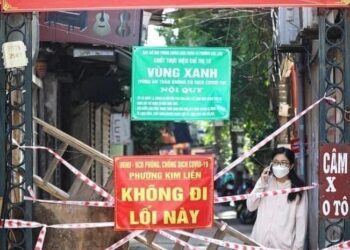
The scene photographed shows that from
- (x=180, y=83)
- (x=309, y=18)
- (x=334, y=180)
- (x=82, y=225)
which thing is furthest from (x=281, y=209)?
(x=309, y=18)

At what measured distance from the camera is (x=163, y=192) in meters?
6.27

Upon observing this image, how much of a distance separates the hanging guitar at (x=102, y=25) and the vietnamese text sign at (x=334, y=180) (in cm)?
631

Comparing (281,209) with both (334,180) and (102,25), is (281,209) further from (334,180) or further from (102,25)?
(102,25)

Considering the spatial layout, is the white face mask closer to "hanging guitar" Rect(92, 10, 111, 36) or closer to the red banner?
the red banner

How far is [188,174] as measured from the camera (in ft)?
20.6

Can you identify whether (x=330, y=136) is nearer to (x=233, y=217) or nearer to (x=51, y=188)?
(x=51, y=188)

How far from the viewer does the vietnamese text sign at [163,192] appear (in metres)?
6.24

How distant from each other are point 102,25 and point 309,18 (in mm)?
4152

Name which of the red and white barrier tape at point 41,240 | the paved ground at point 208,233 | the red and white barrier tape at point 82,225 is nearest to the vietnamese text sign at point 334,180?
the paved ground at point 208,233

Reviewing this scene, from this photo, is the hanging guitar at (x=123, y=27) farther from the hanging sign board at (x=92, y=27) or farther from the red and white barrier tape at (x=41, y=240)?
the red and white barrier tape at (x=41, y=240)

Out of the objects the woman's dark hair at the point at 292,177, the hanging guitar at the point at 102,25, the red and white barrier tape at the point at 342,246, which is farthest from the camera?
the hanging guitar at the point at 102,25

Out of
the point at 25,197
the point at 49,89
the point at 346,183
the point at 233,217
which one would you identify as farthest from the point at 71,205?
the point at 233,217

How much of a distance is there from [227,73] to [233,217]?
17.6 metres

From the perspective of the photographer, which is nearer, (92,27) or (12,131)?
(12,131)
